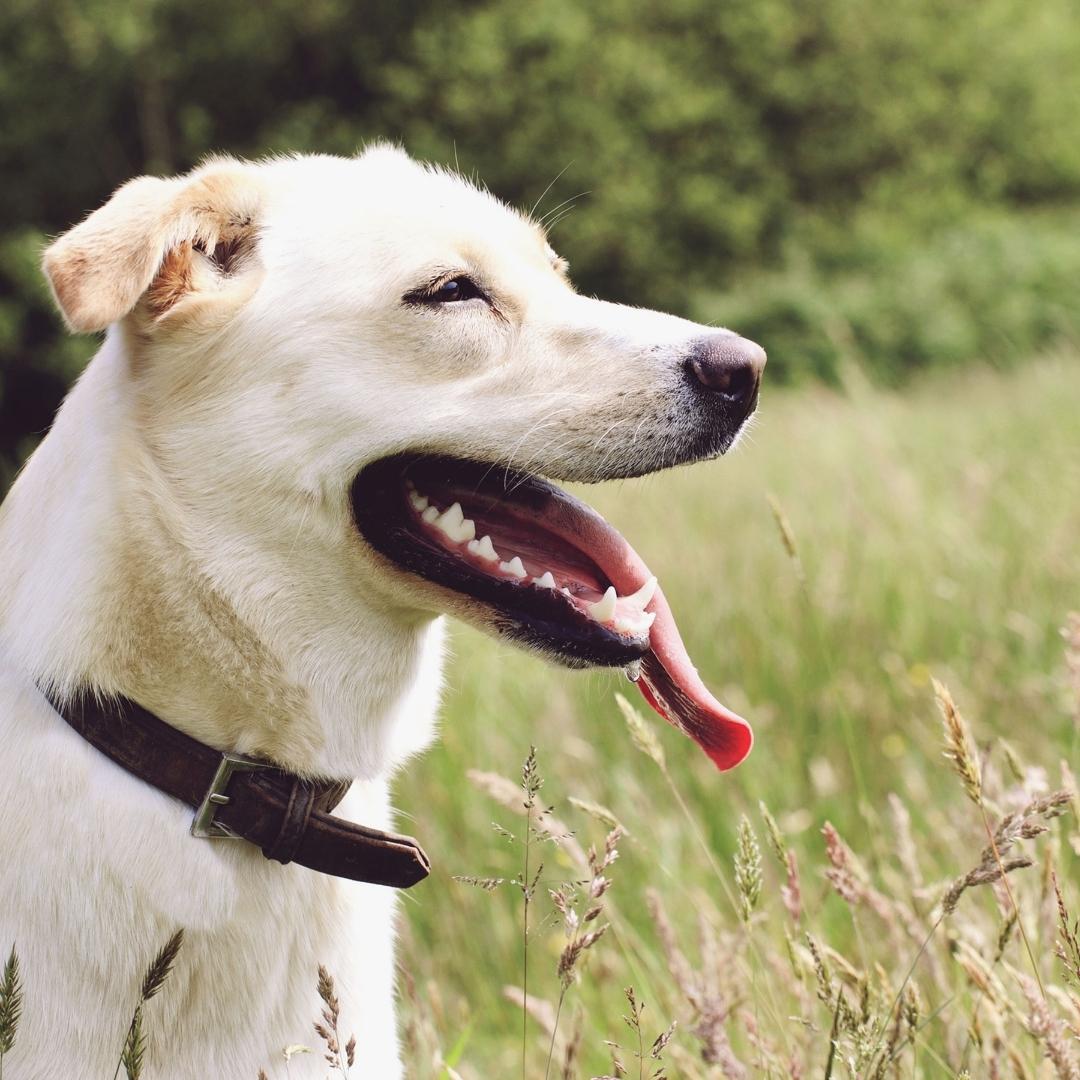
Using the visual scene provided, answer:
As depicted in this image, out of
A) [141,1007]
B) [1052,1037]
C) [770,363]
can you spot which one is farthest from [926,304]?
[141,1007]

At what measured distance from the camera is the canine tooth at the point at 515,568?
87.1 inches

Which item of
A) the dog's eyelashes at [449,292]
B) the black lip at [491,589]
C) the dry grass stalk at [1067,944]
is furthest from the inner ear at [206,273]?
the dry grass stalk at [1067,944]

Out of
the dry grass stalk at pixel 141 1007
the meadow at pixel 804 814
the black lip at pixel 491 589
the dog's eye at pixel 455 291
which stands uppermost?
the dog's eye at pixel 455 291

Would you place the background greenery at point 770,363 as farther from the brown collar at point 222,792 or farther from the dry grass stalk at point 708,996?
the brown collar at point 222,792

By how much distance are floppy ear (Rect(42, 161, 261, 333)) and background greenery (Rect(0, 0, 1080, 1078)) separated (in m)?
1.22

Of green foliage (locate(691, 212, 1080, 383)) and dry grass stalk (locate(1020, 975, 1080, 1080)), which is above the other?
dry grass stalk (locate(1020, 975, 1080, 1080))

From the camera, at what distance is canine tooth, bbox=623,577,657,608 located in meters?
2.26

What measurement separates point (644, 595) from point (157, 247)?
1.02 meters

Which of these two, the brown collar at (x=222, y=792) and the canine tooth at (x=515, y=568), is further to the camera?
the canine tooth at (x=515, y=568)

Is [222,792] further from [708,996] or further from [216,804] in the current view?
[708,996]

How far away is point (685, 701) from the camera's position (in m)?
2.33

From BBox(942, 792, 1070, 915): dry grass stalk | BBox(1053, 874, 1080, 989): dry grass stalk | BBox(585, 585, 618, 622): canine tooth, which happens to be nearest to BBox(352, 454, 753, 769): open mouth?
BBox(585, 585, 618, 622): canine tooth

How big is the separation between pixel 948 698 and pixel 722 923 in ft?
5.31

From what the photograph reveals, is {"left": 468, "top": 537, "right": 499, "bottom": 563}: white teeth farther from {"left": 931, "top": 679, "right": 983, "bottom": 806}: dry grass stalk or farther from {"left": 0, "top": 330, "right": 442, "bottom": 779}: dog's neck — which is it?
{"left": 931, "top": 679, "right": 983, "bottom": 806}: dry grass stalk
